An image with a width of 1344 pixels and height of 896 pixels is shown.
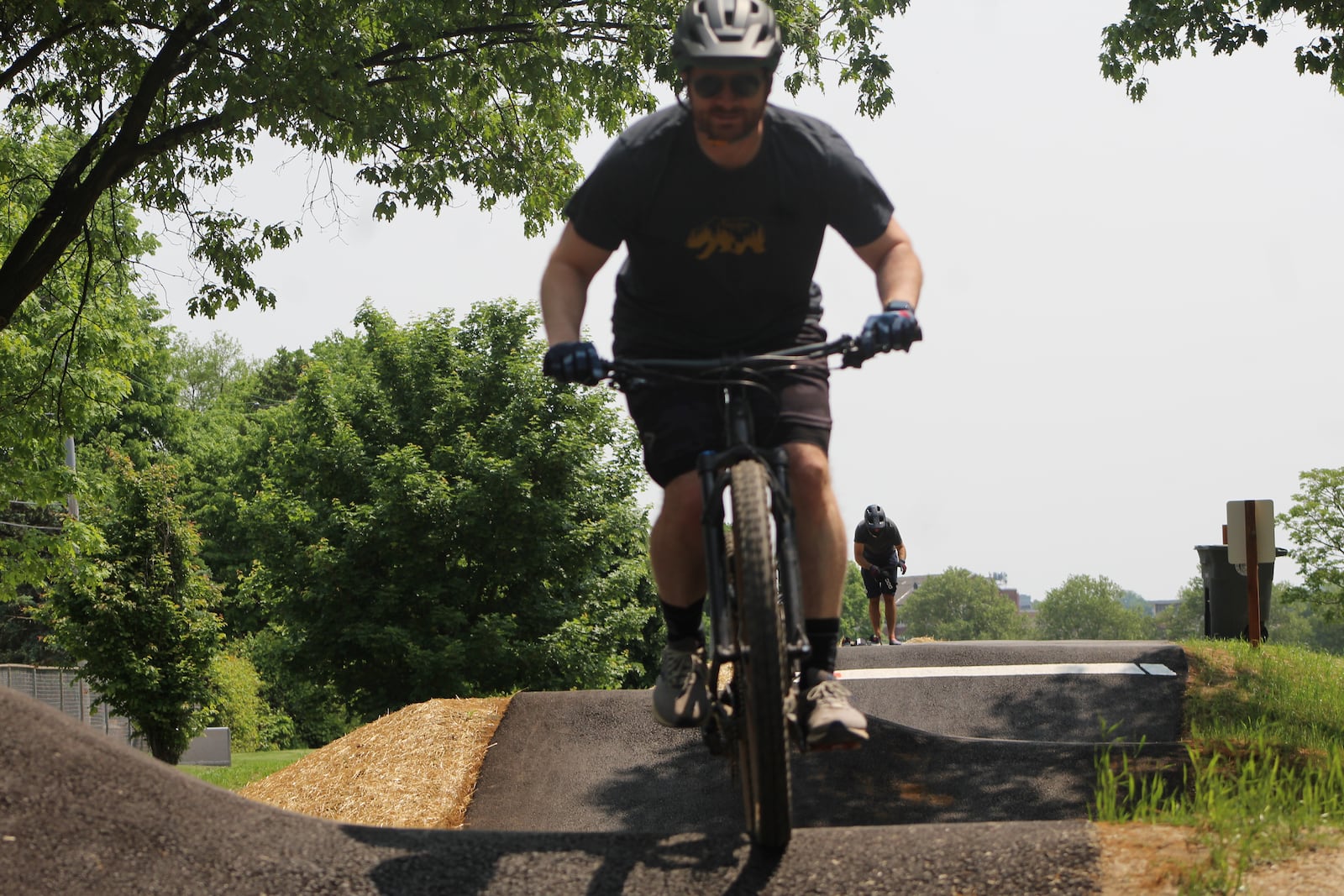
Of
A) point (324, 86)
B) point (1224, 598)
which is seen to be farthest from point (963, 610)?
point (324, 86)

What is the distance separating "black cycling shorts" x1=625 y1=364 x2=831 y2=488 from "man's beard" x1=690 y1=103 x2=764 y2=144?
72cm

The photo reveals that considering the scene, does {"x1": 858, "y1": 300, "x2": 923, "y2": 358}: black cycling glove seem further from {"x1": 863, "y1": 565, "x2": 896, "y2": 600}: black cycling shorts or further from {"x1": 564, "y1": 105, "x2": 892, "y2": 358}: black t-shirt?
{"x1": 863, "y1": 565, "x2": 896, "y2": 600}: black cycling shorts

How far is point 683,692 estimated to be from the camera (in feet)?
12.4

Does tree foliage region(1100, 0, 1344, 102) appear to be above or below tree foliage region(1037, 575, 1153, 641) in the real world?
above

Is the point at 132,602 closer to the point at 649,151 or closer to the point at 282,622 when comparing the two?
the point at 282,622

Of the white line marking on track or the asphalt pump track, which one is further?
the white line marking on track

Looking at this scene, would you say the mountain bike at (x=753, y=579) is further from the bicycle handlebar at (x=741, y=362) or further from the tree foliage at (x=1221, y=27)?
the tree foliage at (x=1221, y=27)

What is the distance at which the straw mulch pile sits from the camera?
813cm

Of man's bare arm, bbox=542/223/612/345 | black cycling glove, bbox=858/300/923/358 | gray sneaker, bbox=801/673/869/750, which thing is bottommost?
gray sneaker, bbox=801/673/869/750

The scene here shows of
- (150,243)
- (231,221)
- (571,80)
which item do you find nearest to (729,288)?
(571,80)

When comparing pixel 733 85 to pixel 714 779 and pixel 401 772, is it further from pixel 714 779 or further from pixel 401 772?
pixel 401 772


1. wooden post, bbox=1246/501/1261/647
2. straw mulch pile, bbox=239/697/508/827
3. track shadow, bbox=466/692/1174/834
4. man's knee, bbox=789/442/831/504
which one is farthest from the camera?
wooden post, bbox=1246/501/1261/647

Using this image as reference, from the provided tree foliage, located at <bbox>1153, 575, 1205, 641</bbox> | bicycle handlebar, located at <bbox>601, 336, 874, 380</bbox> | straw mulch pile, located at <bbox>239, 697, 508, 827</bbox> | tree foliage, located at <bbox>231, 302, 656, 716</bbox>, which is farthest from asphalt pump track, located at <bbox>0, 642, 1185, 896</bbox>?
tree foliage, located at <bbox>1153, 575, 1205, 641</bbox>

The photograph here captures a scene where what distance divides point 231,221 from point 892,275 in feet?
41.5
